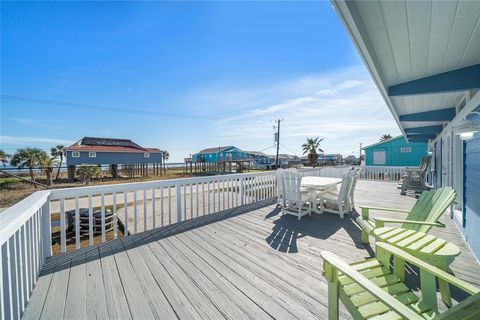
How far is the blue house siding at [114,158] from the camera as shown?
65.0ft

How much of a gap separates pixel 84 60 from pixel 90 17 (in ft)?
19.3

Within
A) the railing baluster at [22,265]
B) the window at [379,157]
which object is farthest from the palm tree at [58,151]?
the window at [379,157]

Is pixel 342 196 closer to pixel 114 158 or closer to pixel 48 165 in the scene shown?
pixel 48 165

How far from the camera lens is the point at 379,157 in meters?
14.9

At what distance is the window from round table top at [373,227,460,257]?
15.7 m

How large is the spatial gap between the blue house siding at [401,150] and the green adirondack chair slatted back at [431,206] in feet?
47.4

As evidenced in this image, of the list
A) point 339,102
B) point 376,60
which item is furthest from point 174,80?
point 376,60

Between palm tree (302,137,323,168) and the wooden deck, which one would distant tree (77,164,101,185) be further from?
palm tree (302,137,323,168)

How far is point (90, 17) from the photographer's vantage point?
590 centimetres

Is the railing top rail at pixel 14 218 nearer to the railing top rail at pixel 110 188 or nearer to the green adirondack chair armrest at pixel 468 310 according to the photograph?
the railing top rail at pixel 110 188

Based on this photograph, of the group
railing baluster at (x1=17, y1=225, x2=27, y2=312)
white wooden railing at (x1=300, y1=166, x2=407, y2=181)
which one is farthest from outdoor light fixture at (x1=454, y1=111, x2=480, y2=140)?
white wooden railing at (x1=300, y1=166, x2=407, y2=181)

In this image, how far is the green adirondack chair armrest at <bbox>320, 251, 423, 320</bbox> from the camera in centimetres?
89

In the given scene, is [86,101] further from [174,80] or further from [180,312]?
[180,312]

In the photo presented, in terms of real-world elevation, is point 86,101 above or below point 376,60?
above
